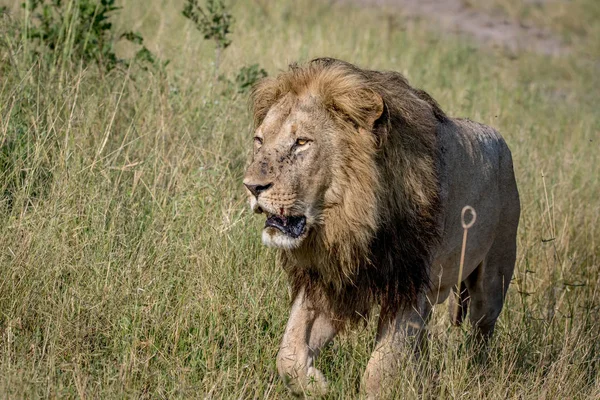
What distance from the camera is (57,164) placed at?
5.17 metres

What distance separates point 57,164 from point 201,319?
4.14 feet

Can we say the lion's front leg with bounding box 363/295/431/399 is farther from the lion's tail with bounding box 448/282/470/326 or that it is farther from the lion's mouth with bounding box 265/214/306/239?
the lion's tail with bounding box 448/282/470/326

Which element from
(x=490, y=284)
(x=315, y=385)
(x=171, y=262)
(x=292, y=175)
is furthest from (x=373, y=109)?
(x=490, y=284)

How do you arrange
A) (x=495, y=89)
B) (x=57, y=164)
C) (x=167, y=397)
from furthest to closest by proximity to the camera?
(x=495, y=89)
(x=57, y=164)
(x=167, y=397)

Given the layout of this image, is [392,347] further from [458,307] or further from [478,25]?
[478,25]

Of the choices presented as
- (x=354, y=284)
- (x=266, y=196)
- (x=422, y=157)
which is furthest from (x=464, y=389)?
(x=266, y=196)

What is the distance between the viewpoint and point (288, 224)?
388cm

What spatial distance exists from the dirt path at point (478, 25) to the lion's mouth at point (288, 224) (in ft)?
33.8

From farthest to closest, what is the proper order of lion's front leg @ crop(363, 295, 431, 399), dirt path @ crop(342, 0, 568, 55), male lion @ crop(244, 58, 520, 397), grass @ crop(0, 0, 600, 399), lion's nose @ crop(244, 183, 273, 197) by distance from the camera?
dirt path @ crop(342, 0, 568, 55) < grass @ crop(0, 0, 600, 399) < lion's front leg @ crop(363, 295, 431, 399) < male lion @ crop(244, 58, 520, 397) < lion's nose @ crop(244, 183, 273, 197)

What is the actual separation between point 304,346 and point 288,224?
26.1 inches

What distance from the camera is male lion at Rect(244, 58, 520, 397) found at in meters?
3.89

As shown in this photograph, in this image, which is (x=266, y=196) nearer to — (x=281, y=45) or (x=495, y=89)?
(x=281, y=45)

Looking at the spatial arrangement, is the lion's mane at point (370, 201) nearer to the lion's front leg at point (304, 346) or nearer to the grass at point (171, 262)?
the lion's front leg at point (304, 346)

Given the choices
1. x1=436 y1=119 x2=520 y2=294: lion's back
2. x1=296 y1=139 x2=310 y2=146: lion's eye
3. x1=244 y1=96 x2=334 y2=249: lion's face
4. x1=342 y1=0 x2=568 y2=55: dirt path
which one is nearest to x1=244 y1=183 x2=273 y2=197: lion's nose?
x1=244 y1=96 x2=334 y2=249: lion's face
